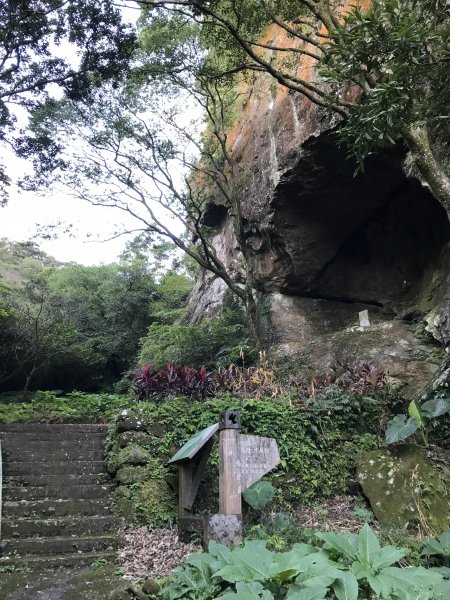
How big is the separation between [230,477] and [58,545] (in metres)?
1.75

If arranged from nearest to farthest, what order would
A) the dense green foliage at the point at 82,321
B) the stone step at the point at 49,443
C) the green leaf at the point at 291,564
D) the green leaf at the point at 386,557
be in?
the green leaf at the point at 291,564
the green leaf at the point at 386,557
the stone step at the point at 49,443
the dense green foliage at the point at 82,321

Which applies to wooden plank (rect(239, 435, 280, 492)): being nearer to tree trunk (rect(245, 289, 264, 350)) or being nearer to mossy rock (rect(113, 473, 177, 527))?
mossy rock (rect(113, 473, 177, 527))

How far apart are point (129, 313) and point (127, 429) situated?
44.9ft

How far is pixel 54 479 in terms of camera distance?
557cm

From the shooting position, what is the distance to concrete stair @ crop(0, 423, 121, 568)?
4.36 meters

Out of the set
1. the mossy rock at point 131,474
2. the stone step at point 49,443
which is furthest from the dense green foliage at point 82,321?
the mossy rock at point 131,474

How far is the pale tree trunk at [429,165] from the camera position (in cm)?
593

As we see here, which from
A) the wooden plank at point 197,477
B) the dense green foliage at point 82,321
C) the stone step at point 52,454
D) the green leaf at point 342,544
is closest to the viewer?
the green leaf at point 342,544

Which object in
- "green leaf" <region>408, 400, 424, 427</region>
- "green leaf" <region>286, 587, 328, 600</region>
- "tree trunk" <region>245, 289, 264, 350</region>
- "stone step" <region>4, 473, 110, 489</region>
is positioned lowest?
"green leaf" <region>286, 587, 328, 600</region>

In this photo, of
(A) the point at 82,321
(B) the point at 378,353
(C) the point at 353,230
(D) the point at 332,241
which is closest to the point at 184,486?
(B) the point at 378,353

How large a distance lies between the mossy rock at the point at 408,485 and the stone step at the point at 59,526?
2.94 m

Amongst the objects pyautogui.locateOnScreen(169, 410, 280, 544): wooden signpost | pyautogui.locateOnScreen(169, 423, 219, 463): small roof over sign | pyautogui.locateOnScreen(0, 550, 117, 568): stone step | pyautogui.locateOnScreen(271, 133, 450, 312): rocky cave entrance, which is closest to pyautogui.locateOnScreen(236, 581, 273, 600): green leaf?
pyautogui.locateOnScreen(169, 410, 280, 544): wooden signpost

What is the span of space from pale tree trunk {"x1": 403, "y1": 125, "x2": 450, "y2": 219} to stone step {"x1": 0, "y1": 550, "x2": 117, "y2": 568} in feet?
17.6

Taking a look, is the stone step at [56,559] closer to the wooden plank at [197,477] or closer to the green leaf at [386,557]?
the wooden plank at [197,477]
